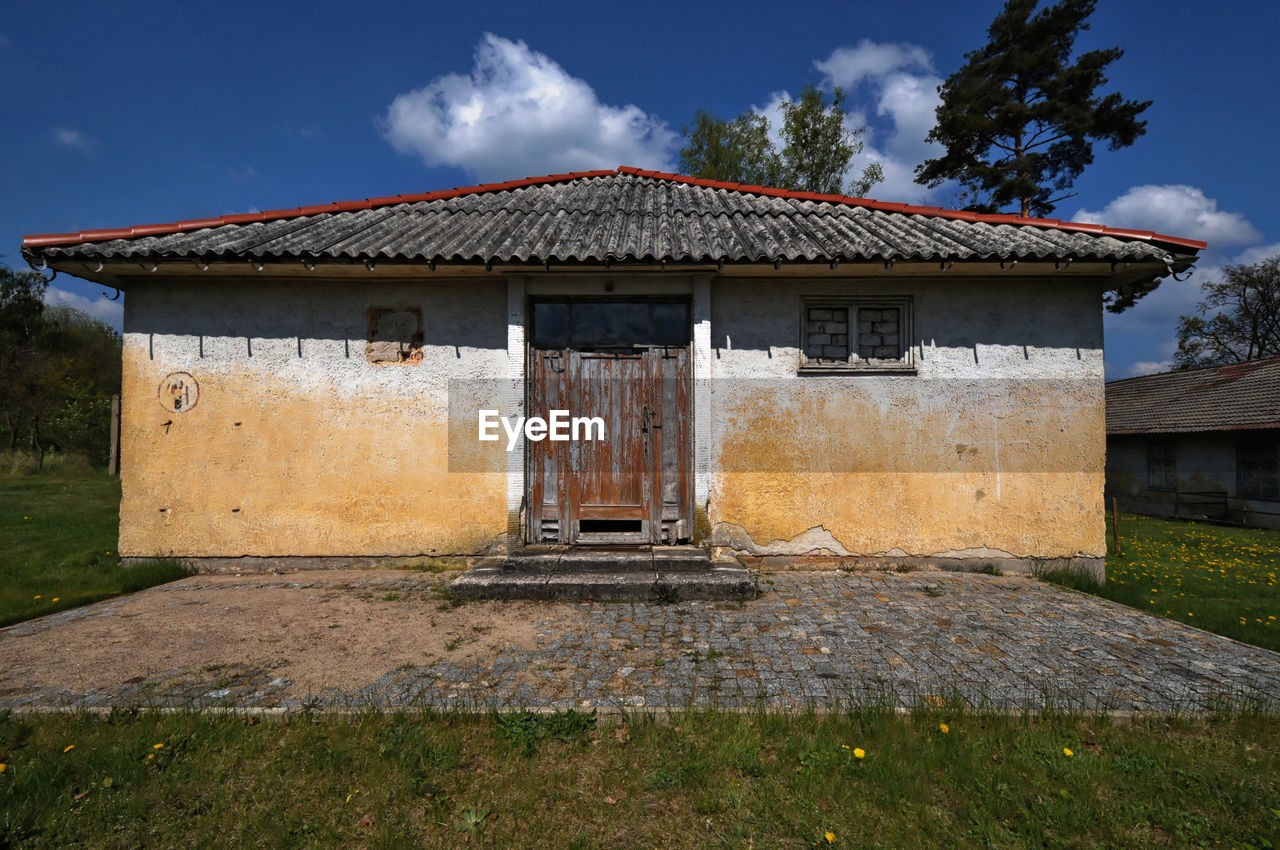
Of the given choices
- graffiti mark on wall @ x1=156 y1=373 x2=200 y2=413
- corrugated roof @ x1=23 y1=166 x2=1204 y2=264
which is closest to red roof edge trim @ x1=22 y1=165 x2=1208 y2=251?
corrugated roof @ x1=23 y1=166 x2=1204 y2=264

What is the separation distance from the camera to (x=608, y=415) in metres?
5.68

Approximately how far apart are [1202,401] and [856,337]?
18.2 m

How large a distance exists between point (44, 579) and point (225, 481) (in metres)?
1.81

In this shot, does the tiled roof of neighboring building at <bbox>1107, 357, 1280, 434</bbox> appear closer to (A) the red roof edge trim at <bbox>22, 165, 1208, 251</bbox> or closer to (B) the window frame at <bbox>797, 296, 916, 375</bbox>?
(A) the red roof edge trim at <bbox>22, 165, 1208, 251</bbox>

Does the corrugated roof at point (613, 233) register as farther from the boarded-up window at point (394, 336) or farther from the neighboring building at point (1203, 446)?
the neighboring building at point (1203, 446)

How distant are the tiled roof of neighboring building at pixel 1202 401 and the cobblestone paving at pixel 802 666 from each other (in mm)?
15664

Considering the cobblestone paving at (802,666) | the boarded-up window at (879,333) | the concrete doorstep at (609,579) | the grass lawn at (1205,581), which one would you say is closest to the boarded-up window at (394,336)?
the concrete doorstep at (609,579)

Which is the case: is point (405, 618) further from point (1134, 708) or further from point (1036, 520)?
point (1036, 520)

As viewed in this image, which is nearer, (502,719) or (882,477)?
(502,719)

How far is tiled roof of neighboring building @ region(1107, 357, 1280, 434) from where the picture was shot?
14141mm

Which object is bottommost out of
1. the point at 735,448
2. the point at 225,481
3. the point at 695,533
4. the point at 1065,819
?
the point at 1065,819

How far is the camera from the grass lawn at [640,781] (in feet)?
6.70

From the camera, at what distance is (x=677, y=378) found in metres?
5.72

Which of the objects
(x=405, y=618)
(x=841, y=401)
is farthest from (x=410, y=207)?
(x=841, y=401)
